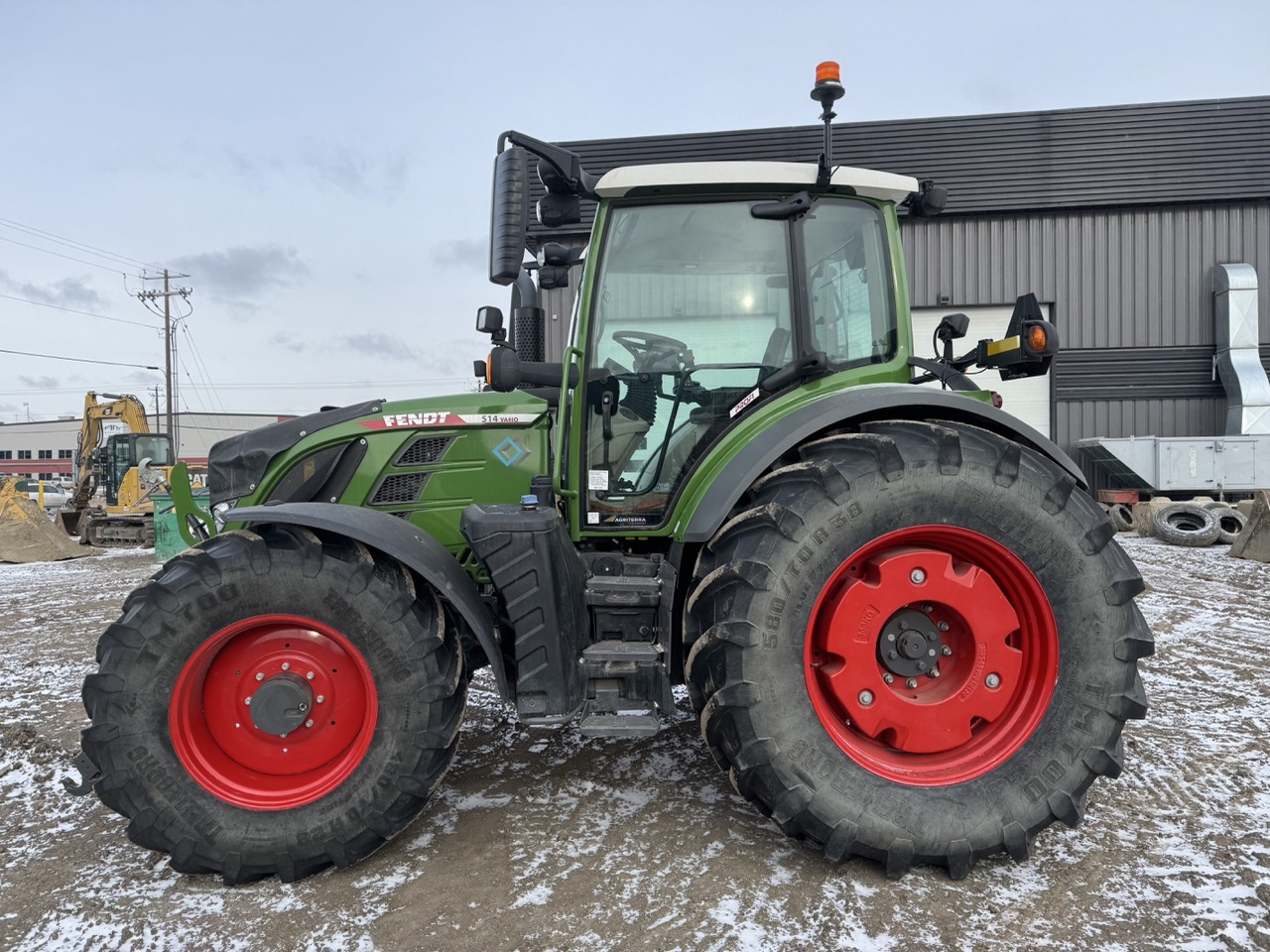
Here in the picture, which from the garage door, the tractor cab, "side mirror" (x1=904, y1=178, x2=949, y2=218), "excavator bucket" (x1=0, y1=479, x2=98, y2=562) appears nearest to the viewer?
the tractor cab

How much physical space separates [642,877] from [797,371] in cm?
174

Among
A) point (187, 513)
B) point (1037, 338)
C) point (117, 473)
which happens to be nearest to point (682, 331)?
point (1037, 338)

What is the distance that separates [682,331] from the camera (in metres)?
2.74

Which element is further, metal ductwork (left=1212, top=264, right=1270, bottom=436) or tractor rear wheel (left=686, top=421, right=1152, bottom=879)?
metal ductwork (left=1212, top=264, right=1270, bottom=436)

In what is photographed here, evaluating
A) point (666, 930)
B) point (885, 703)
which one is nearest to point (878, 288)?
point (885, 703)

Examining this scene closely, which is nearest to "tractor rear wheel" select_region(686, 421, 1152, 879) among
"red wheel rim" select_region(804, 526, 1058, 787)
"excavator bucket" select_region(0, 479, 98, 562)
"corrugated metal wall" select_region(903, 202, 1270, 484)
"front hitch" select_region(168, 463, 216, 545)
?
"red wheel rim" select_region(804, 526, 1058, 787)

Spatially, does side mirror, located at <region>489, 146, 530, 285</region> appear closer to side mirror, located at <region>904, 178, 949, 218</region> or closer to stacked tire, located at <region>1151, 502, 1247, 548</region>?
side mirror, located at <region>904, 178, 949, 218</region>

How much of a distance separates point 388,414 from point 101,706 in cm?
136

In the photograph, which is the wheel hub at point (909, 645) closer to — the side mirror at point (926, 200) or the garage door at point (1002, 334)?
Result: the side mirror at point (926, 200)

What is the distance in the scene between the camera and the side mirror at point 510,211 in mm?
2256

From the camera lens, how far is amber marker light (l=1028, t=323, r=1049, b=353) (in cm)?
260

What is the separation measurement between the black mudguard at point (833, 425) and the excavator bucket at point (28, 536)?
41.2 feet

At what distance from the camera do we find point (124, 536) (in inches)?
535

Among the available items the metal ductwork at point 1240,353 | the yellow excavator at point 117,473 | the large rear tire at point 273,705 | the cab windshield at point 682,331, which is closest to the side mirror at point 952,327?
the cab windshield at point 682,331
